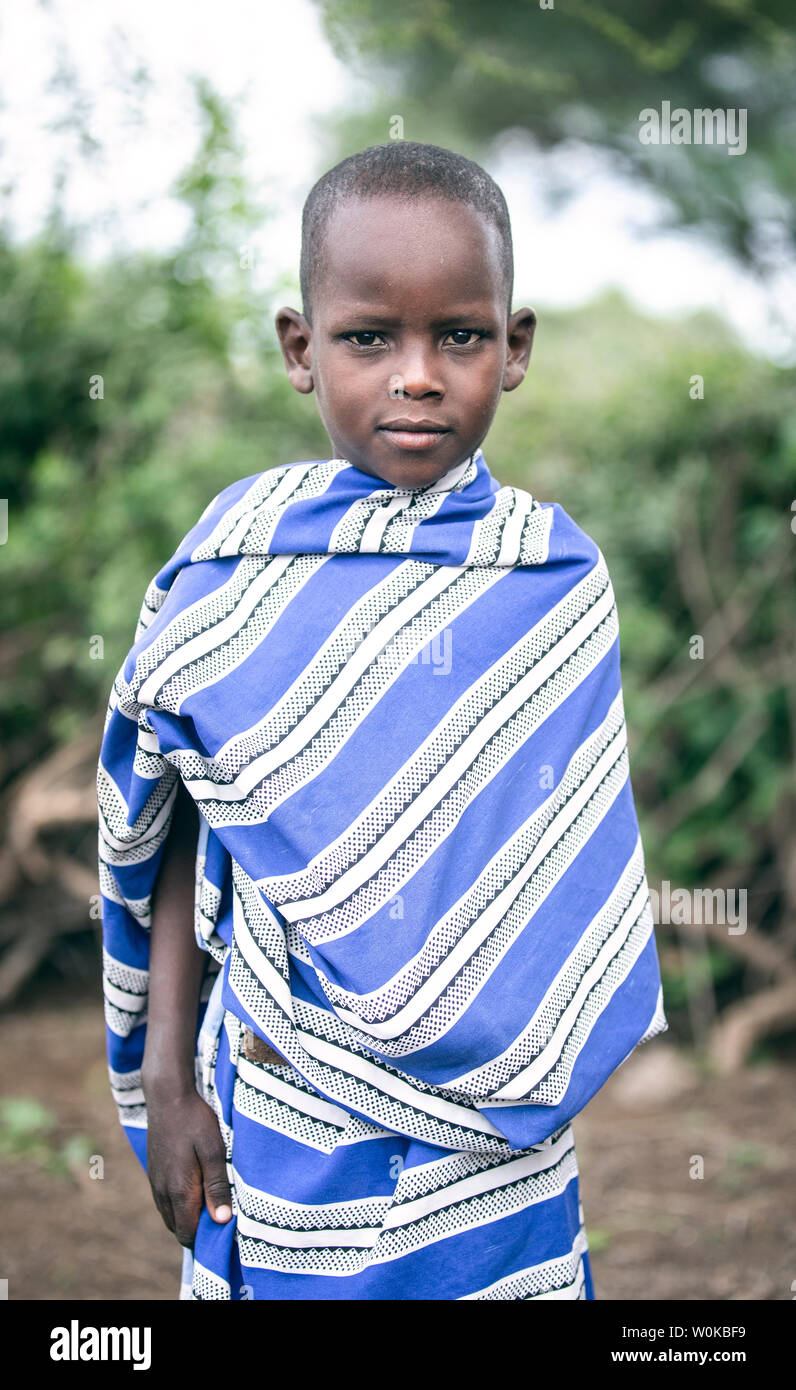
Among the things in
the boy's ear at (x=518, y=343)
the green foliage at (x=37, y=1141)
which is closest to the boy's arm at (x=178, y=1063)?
the boy's ear at (x=518, y=343)

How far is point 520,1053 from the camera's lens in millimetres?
1422

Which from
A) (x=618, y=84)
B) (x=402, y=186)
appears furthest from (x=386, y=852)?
(x=618, y=84)

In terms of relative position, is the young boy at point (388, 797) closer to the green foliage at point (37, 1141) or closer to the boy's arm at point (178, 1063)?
the boy's arm at point (178, 1063)

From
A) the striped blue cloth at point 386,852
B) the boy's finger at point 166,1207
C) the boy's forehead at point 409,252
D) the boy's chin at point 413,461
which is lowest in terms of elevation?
the boy's finger at point 166,1207

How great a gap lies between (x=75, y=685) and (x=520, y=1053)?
3.03 m

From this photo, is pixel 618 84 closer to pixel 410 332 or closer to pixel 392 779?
pixel 410 332

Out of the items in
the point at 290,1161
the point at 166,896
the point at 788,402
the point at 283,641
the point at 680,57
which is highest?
the point at 680,57

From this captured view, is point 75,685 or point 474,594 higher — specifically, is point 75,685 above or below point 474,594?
below

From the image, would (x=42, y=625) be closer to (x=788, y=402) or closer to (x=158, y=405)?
(x=158, y=405)

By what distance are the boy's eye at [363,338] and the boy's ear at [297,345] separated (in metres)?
0.13

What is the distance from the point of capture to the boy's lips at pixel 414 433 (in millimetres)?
1386

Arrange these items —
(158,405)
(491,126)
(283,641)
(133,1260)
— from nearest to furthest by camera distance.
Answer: (283,641) → (133,1260) → (158,405) → (491,126)

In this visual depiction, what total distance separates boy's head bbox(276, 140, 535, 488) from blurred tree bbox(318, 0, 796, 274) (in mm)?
3076
